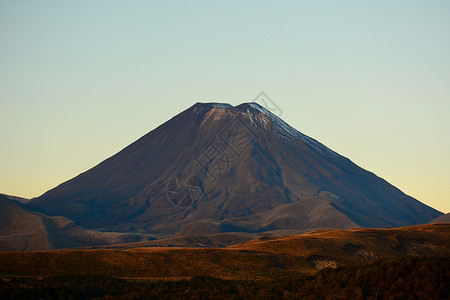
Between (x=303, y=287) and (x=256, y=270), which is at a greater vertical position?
(x=303, y=287)

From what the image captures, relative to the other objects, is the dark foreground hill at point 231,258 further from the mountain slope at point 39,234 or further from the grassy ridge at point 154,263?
the mountain slope at point 39,234

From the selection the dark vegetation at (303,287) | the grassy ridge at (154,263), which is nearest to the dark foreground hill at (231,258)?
the grassy ridge at (154,263)

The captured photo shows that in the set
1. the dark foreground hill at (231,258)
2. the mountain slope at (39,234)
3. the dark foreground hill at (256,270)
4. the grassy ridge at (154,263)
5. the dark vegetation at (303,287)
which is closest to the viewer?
the dark vegetation at (303,287)

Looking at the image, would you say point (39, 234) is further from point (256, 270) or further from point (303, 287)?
point (303, 287)

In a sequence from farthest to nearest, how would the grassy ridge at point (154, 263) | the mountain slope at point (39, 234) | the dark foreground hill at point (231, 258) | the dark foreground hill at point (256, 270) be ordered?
the mountain slope at point (39, 234)
the dark foreground hill at point (231, 258)
the grassy ridge at point (154, 263)
the dark foreground hill at point (256, 270)

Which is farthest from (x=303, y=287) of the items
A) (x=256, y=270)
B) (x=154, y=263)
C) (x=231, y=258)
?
(x=154, y=263)

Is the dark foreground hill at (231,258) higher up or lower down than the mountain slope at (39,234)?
higher up

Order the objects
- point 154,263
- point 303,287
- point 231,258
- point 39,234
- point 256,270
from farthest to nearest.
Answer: point 39,234 → point 231,258 → point 154,263 → point 256,270 → point 303,287

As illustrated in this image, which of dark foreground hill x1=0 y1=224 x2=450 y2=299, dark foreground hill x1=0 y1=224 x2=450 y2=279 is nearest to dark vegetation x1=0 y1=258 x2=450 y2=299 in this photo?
dark foreground hill x1=0 y1=224 x2=450 y2=299
